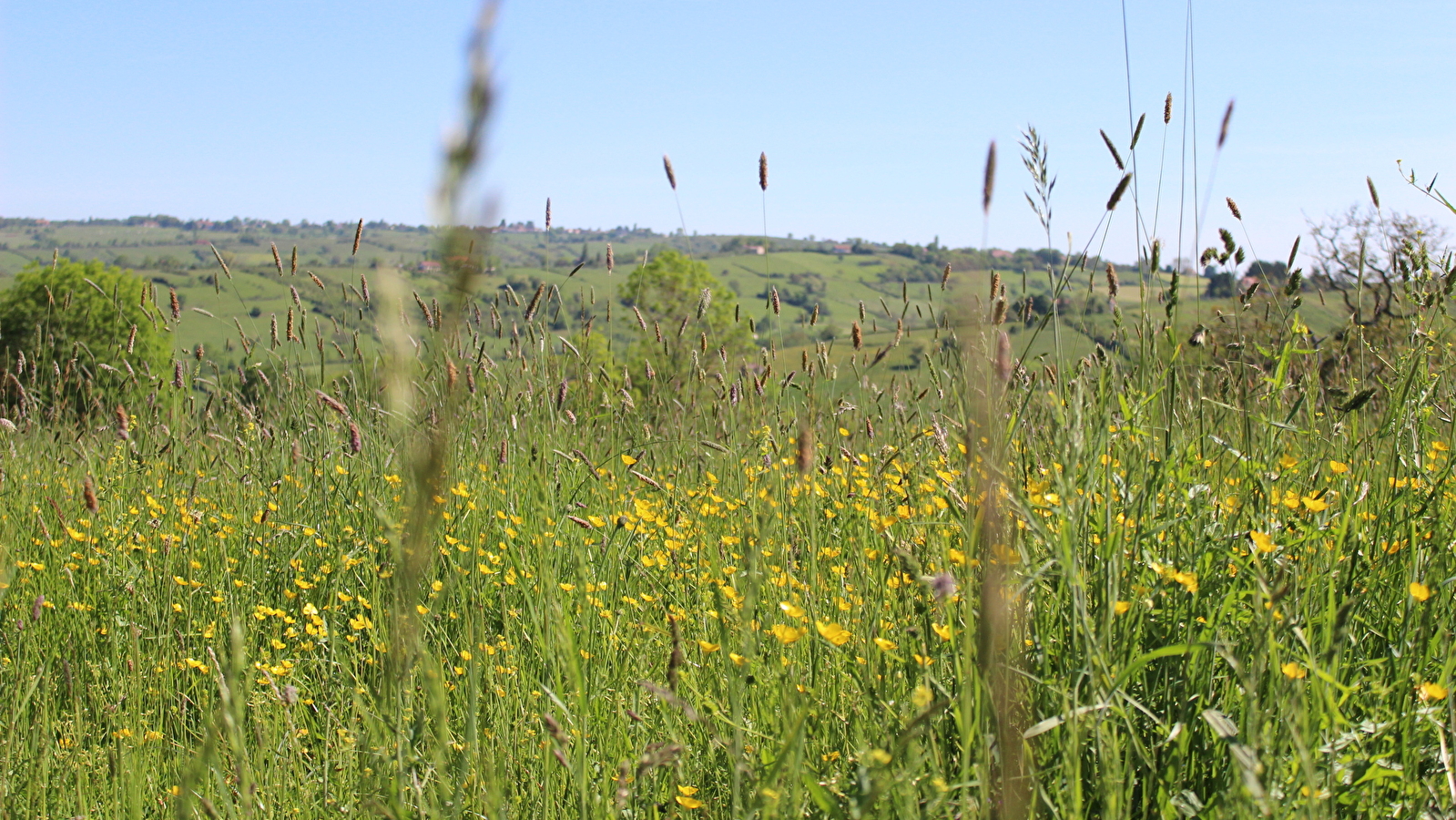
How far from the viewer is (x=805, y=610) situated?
2061 mm

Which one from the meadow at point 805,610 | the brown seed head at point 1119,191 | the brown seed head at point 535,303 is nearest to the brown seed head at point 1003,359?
the meadow at point 805,610

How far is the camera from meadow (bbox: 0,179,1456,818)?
3.42 ft

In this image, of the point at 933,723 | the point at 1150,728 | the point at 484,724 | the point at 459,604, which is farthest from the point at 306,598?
the point at 1150,728

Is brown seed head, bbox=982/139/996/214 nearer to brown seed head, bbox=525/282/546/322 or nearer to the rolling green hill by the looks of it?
the rolling green hill

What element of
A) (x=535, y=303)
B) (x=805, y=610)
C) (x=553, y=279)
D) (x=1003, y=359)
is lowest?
(x=805, y=610)

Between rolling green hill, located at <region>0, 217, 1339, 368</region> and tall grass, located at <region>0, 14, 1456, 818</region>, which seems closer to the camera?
tall grass, located at <region>0, 14, 1456, 818</region>

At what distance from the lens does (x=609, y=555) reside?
277cm

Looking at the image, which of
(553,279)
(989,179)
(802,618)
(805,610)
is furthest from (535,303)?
(553,279)

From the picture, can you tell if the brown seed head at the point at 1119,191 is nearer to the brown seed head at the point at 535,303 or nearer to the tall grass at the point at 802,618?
the tall grass at the point at 802,618

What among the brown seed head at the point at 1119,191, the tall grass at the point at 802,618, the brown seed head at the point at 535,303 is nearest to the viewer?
the tall grass at the point at 802,618

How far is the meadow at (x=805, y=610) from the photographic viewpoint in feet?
Answer: 3.42

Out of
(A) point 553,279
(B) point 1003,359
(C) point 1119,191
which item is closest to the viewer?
(B) point 1003,359

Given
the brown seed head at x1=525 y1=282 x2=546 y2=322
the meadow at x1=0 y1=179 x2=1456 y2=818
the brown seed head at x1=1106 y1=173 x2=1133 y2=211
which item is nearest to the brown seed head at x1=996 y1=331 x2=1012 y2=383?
the meadow at x1=0 y1=179 x2=1456 y2=818

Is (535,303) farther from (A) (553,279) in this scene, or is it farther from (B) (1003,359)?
(A) (553,279)
